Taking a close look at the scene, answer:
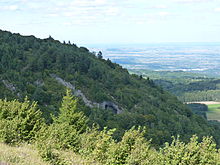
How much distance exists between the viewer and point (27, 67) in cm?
8606

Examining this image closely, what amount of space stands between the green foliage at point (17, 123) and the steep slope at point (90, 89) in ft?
123

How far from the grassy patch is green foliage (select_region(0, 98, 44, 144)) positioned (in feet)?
431

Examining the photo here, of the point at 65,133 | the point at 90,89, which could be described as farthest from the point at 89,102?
the point at 65,133

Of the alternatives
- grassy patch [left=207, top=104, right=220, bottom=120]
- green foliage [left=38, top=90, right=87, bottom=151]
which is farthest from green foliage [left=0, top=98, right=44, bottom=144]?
grassy patch [left=207, top=104, right=220, bottom=120]

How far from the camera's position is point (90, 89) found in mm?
88562

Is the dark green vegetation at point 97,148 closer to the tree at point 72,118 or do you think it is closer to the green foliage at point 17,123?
the green foliage at point 17,123

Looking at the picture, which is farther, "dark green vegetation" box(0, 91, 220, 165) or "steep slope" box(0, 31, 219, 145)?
"steep slope" box(0, 31, 219, 145)

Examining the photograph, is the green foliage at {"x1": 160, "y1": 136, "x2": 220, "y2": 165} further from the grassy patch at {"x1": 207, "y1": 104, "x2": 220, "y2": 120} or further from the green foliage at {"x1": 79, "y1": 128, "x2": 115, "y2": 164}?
the grassy patch at {"x1": 207, "y1": 104, "x2": 220, "y2": 120}

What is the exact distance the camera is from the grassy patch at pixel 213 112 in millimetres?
149875

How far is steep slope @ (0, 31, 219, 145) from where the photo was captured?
73.7m

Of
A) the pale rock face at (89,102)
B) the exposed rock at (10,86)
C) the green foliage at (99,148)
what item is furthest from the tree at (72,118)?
the pale rock face at (89,102)

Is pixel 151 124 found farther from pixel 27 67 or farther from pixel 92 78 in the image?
pixel 27 67

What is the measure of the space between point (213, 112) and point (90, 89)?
91.9 metres

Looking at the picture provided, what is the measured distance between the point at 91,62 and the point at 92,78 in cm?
625
